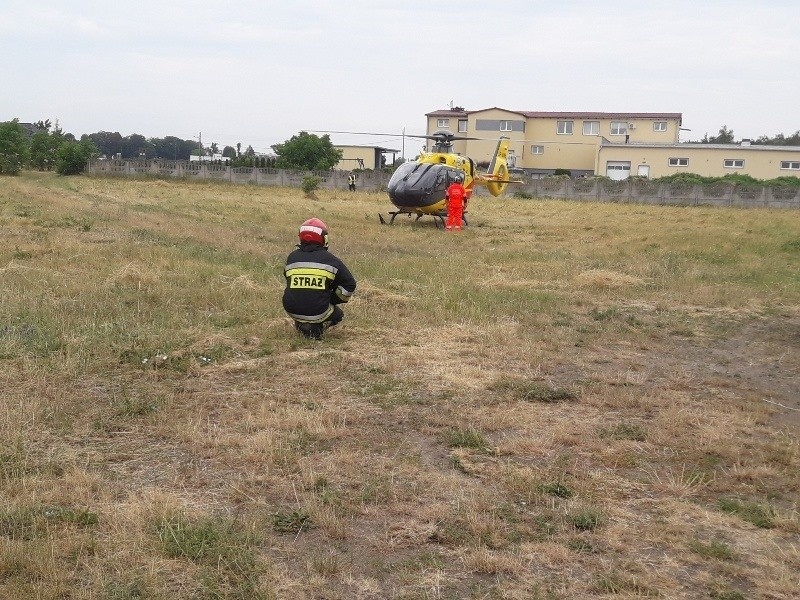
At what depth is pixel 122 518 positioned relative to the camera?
3961mm

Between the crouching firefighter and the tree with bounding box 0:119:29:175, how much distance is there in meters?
44.3

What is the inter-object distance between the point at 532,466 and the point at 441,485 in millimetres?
726

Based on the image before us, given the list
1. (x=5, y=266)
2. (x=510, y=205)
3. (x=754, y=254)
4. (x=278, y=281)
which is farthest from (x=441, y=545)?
(x=510, y=205)

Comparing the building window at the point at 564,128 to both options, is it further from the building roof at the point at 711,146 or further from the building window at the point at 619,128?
the building roof at the point at 711,146

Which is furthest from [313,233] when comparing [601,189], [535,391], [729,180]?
[729,180]

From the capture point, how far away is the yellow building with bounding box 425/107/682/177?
6338 cm

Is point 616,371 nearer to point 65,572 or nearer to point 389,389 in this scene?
point 389,389

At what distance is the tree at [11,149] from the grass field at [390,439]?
38.7 meters

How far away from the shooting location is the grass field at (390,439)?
366 centimetres

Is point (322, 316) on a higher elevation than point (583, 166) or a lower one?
lower

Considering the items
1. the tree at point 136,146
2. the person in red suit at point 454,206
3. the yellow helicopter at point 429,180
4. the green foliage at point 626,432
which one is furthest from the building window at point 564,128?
the tree at point 136,146

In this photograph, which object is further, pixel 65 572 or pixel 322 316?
pixel 322 316

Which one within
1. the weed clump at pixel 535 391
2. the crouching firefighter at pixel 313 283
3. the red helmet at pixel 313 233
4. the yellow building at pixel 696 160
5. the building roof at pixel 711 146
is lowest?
the weed clump at pixel 535 391

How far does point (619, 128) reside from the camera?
211ft
